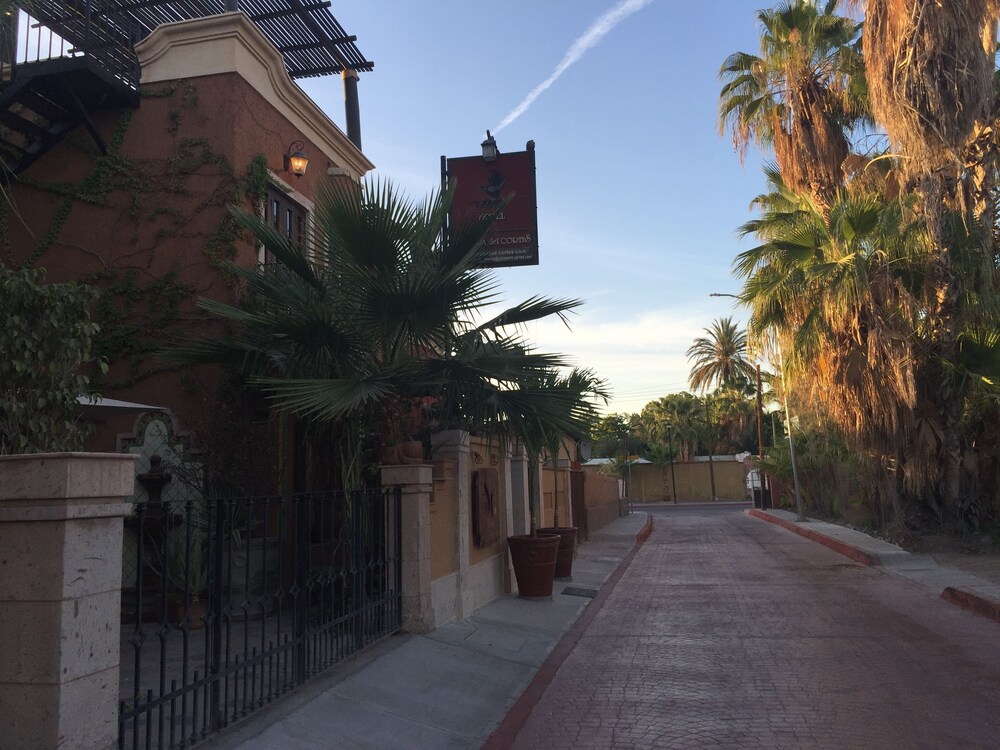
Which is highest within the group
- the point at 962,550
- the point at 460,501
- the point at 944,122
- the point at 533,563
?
the point at 944,122

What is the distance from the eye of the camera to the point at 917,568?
14.5 metres

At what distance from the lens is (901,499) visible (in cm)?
1750

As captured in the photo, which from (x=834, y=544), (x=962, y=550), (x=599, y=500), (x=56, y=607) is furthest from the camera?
(x=599, y=500)

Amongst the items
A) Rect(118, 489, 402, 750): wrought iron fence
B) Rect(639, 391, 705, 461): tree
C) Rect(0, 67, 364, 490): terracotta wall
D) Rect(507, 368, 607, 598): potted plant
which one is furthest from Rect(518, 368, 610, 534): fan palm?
Rect(639, 391, 705, 461): tree

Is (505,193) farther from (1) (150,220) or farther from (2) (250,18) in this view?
(1) (150,220)

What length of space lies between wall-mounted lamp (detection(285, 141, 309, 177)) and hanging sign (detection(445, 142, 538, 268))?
2483 mm

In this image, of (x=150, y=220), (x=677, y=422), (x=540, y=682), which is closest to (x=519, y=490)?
(x=540, y=682)

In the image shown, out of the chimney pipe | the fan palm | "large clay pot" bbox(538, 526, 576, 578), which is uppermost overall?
the chimney pipe

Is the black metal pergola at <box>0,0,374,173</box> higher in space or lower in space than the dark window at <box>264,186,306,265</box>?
higher

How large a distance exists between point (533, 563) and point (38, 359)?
696cm

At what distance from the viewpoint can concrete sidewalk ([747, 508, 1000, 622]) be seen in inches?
416

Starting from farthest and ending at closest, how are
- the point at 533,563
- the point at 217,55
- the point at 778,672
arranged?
1. the point at 533,563
2. the point at 217,55
3. the point at 778,672

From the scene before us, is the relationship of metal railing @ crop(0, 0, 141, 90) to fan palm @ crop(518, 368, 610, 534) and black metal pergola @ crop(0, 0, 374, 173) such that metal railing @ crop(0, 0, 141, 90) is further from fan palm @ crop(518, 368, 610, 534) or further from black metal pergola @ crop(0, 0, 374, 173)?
fan palm @ crop(518, 368, 610, 534)

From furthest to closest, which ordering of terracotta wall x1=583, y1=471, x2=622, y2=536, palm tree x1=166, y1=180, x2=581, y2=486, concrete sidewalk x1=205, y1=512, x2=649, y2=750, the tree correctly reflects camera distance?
the tree
terracotta wall x1=583, y1=471, x2=622, y2=536
palm tree x1=166, y1=180, x2=581, y2=486
concrete sidewalk x1=205, y1=512, x2=649, y2=750
